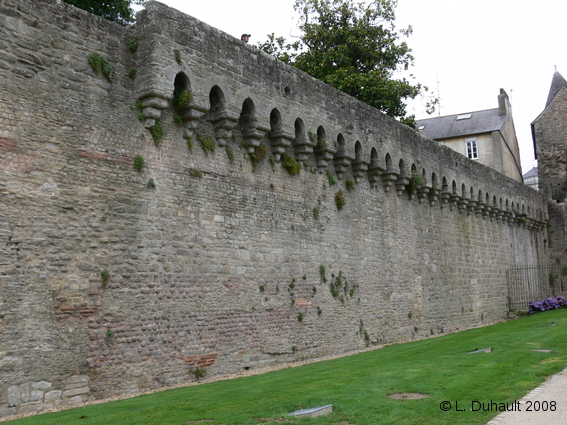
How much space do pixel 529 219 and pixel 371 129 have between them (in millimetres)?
17043

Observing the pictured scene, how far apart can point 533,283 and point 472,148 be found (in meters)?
12.7

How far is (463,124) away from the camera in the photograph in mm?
41781

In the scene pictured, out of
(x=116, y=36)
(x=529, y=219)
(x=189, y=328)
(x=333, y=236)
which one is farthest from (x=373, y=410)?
(x=529, y=219)

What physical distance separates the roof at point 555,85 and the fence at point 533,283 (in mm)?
10407

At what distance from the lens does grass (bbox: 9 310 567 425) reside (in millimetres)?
6715

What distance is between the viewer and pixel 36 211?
8.55 metres

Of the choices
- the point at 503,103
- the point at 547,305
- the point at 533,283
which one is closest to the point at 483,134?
the point at 503,103

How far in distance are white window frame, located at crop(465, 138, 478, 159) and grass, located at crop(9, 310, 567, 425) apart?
29418 millimetres

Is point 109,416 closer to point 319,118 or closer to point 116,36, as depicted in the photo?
point 116,36

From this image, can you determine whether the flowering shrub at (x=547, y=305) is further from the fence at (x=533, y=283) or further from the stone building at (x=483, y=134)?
the stone building at (x=483, y=134)

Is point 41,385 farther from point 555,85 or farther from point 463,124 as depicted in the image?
point 463,124

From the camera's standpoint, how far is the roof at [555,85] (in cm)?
3731

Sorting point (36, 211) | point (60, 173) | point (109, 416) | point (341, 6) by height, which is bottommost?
point (109, 416)

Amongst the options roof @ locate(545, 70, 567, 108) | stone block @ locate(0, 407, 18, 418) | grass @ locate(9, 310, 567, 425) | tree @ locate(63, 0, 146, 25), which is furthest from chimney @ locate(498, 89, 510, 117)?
stone block @ locate(0, 407, 18, 418)
